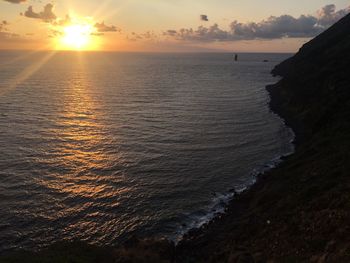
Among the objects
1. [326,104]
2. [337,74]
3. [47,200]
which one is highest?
[337,74]

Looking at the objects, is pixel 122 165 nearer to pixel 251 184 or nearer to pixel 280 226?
pixel 251 184

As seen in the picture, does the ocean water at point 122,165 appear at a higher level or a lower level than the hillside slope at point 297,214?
lower

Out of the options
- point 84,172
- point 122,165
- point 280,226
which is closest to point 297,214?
point 280,226

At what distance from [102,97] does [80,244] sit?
325 feet

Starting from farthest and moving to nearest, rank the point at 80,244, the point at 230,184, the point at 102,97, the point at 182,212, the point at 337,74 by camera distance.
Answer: the point at 102,97 < the point at 337,74 < the point at 230,184 < the point at 182,212 < the point at 80,244

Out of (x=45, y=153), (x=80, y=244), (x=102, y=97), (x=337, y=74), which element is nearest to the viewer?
(x=80, y=244)

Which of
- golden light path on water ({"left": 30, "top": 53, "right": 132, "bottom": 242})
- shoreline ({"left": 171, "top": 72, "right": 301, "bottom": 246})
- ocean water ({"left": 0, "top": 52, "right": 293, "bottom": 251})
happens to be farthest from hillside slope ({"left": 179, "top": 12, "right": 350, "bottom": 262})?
golden light path on water ({"left": 30, "top": 53, "right": 132, "bottom": 242})

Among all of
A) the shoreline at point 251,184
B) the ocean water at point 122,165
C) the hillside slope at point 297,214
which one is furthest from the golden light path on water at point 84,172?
the hillside slope at point 297,214


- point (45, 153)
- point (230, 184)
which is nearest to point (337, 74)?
point (230, 184)

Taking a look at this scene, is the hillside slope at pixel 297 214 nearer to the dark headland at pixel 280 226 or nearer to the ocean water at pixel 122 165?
the dark headland at pixel 280 226

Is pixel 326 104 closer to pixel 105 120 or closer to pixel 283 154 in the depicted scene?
pixel 283 154

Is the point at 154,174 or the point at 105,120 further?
the point at 105,120

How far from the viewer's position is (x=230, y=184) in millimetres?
50688

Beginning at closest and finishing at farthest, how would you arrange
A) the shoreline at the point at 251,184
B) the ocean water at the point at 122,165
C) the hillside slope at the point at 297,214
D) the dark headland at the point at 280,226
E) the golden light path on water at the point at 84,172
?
the hillside slope at the point at 297,214
the dark headland at the point at 280,226
the shoreline at the point at 251,184
the ocean water at the point at 122,165
the golden light path on water at the point at 84,172
